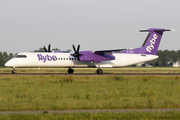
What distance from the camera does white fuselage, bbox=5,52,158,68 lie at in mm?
39719

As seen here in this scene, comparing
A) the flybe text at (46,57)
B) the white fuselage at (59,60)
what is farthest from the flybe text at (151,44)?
the flybe text at (46,57)

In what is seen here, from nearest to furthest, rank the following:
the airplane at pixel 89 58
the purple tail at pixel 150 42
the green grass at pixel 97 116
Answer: the green grass at pixel 97 116 < the airplane at pixel 89 58 < the purple tail at pixel 150 42

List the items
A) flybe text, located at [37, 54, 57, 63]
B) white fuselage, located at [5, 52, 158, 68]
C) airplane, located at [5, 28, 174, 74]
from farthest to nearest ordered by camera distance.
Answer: flybe text, located at [37, 54, 57, 63], airplane, located at [5, 28, 174, 74], white fuselage, located at [5, 52, 158, 68]

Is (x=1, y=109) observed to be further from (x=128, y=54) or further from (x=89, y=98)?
(x=128, y=54)

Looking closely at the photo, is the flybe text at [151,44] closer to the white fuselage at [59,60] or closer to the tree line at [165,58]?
the white fuselage at [59,60]

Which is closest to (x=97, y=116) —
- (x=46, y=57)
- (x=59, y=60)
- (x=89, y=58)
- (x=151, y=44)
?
(x=46, y=57)

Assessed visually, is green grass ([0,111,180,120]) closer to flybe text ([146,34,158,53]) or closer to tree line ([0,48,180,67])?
flybe text ([146,34,158,53])

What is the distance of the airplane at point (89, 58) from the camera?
40.0 meters

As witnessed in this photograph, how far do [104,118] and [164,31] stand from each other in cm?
3795

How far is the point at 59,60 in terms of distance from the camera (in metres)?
41.6

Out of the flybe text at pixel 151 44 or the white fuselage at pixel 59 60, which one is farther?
the flybe text at pixel 151 44

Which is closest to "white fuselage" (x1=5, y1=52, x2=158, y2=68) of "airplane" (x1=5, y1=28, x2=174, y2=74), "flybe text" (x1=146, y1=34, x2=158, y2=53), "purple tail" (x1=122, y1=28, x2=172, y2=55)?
"airplane" (x1=5, y1=28, x2=174, y2=74)

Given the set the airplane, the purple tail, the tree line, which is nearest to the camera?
the airplane

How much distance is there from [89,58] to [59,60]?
191 inches
